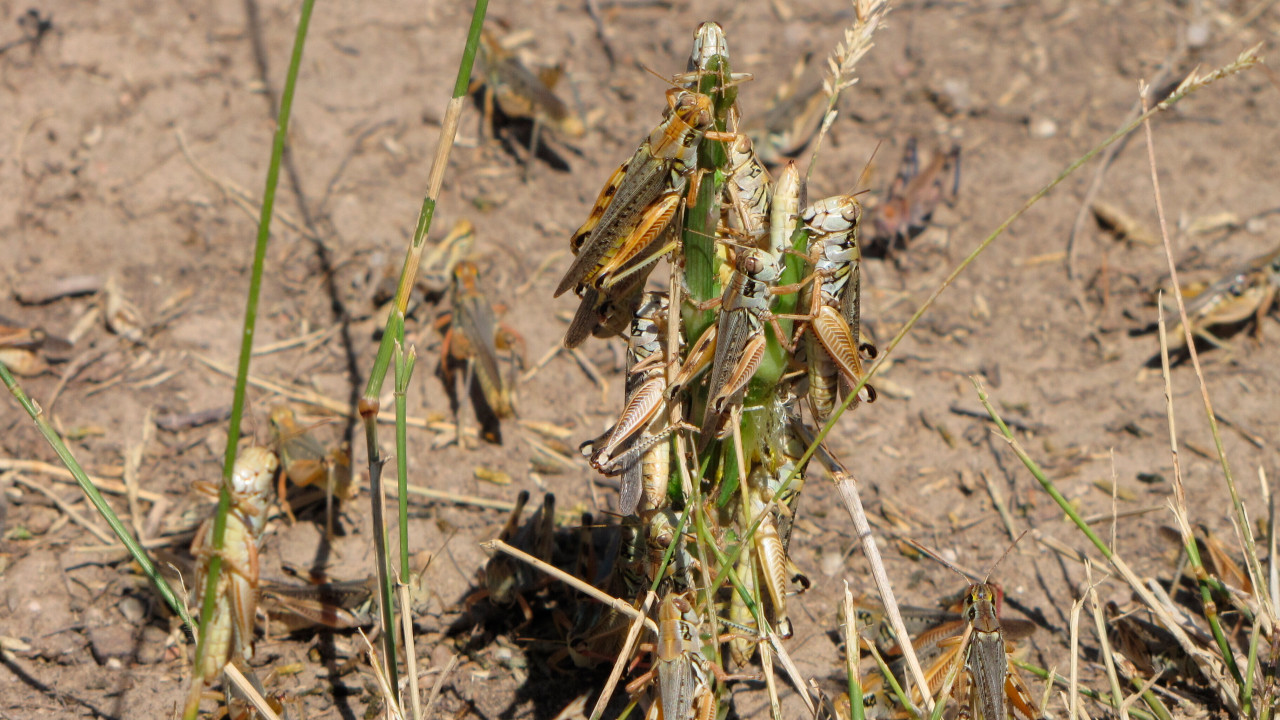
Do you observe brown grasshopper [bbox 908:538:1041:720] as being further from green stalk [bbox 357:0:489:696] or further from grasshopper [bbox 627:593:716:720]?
green stalk [bbox 357:0:489:696]

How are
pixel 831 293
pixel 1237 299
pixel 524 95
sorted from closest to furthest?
pixel 831 293, pixel 1237 299, pixel 524 95

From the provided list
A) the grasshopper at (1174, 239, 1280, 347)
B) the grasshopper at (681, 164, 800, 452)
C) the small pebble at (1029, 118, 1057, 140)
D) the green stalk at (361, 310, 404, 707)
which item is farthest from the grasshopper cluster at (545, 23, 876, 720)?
the small pebble at (1029, 118, 1057, 140)

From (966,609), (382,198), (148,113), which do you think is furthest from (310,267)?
(966,609)

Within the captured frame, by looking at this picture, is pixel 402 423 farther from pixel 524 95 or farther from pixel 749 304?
pixel 524 95

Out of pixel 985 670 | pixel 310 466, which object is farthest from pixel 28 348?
pixel 985 670

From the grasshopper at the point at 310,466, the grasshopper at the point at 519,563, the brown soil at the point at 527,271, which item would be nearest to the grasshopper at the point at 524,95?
the brown soil at the point at 527,271

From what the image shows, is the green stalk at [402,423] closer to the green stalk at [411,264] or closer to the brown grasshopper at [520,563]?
the green stalk at [411,264]
